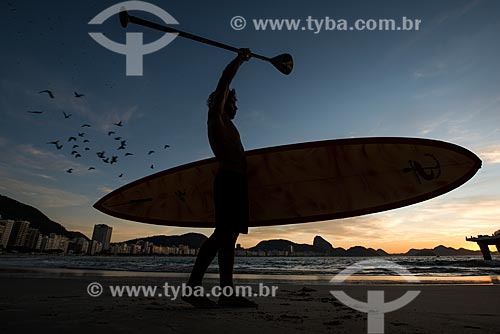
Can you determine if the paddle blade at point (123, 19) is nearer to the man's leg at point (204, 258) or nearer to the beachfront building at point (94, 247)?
the man's leg at point (204, 258)

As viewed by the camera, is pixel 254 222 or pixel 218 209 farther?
pixel 254 222

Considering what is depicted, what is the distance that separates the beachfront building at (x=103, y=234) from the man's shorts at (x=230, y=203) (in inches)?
3604

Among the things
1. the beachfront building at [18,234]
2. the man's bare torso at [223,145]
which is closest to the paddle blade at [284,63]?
the man's bare torso at [223,145]

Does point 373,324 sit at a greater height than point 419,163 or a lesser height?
lesser

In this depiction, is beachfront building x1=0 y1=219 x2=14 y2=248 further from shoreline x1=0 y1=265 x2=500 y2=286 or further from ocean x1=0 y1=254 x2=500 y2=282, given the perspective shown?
shoreline x1=0 y1=265 x2=500 y2=286

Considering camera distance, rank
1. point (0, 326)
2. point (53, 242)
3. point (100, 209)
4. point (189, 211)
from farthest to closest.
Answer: point (53, 242) < point (100, 209) < point (189, 211) < point (0, 326)

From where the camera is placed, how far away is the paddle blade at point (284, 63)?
134 inches

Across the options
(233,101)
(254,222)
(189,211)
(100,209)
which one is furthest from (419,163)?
(100,209)

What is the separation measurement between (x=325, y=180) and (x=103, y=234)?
9731 centimetres

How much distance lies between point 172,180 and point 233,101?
1826 mm

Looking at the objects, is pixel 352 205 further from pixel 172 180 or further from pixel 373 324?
pixel 172 180

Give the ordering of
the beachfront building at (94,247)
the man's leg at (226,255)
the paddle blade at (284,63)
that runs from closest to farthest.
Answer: the man's leg at (226,255) < the paddle blade at (284,63) < the beachfront building at (94,247)

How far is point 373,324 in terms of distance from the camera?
5.38ft

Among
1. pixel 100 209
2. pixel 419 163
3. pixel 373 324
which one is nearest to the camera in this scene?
pixel 373 324
